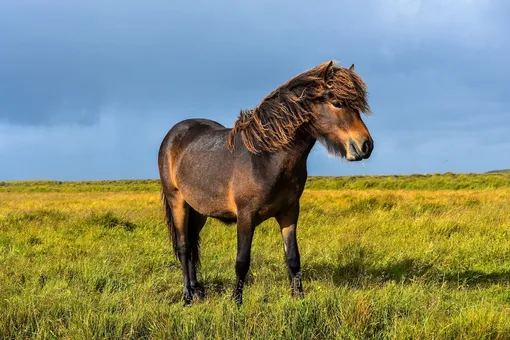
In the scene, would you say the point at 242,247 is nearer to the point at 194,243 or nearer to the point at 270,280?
the point at 270,280

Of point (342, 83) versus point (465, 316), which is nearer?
point (465, 316)

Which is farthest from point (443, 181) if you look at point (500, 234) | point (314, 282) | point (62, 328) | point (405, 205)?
point (62, 328)

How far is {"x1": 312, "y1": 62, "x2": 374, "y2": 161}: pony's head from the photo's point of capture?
3.74 m

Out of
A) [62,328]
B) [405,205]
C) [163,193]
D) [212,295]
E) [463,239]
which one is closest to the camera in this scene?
[62,328]

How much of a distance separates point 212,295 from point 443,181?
32.1 meters

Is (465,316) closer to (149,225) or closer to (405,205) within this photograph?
(149,225)

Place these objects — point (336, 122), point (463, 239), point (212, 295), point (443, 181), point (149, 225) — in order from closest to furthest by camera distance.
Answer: point (336, 122), point (212, 295), point (463, 239), point (149, 225), point (443, 181)

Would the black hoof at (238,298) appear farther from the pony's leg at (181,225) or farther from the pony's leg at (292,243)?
the pony's leg at (181,225)

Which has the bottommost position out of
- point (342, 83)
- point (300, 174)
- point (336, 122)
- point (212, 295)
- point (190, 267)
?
point (212, 295)

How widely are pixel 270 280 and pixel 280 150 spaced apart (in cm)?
217

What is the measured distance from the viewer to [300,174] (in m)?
4.20

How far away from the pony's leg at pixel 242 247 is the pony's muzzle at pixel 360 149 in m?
1.15

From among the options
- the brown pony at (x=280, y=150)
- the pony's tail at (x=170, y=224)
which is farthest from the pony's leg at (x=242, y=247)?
the pony's tail at (x=170, y=224)

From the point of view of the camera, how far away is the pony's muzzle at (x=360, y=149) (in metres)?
3.69
